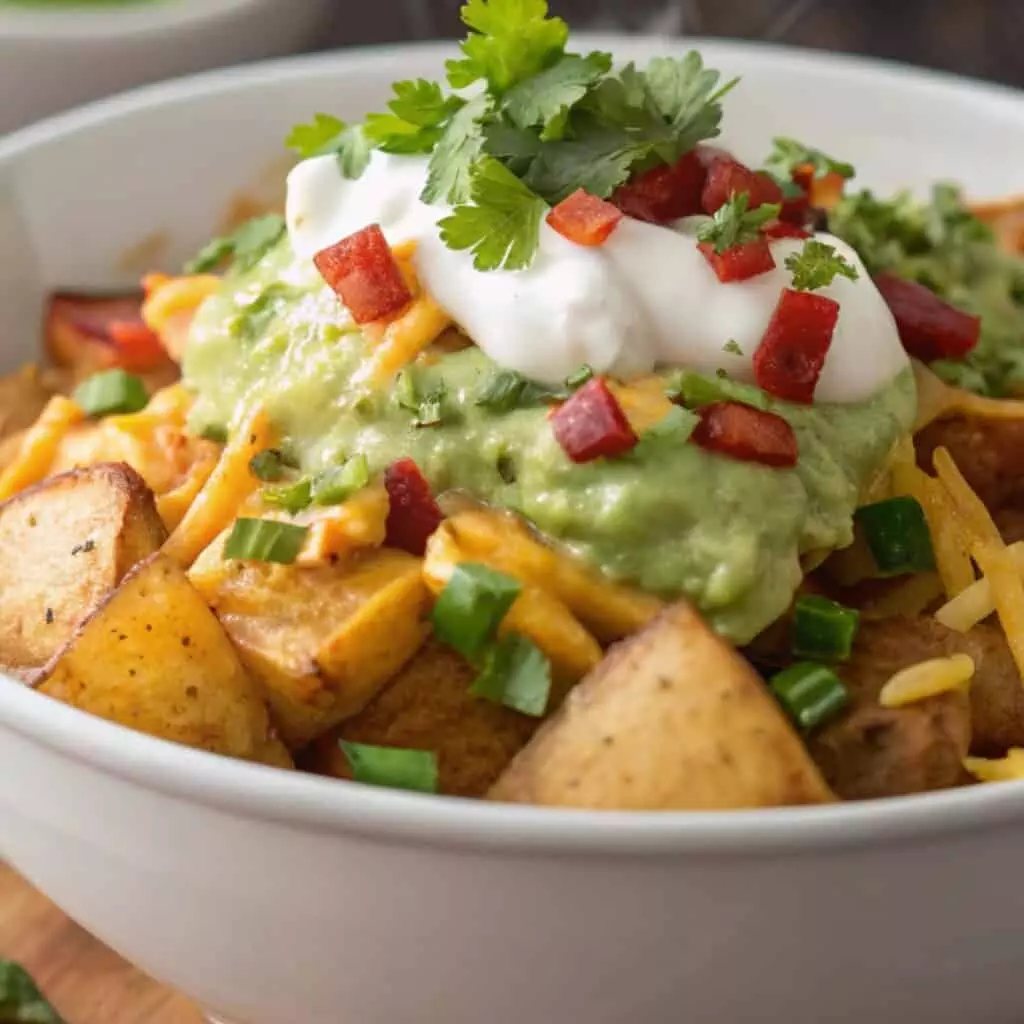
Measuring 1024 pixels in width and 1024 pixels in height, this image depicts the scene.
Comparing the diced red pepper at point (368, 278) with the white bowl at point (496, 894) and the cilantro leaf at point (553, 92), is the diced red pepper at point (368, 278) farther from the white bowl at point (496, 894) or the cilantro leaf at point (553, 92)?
the white bowl at point (496, 894)

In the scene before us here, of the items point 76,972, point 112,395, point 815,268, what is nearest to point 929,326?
point 815,268

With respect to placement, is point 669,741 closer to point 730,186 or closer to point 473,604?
point 473,604

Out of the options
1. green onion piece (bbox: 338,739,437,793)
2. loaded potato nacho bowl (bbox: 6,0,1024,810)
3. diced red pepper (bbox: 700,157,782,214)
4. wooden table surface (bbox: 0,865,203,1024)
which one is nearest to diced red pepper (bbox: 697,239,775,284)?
loaded potato nacho bowl (bbox: 6,0,1024,810)

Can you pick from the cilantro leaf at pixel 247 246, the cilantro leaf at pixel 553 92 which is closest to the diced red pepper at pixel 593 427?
the cilantro leaf at pixel 553 92

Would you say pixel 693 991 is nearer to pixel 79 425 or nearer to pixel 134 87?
pixel 79 425

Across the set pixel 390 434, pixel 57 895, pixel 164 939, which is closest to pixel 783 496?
pixel 390 434

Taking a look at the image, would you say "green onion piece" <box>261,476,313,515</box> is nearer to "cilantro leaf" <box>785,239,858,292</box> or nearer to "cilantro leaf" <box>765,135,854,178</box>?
"cilantro leaf" <box>785,239,858,292</box>
